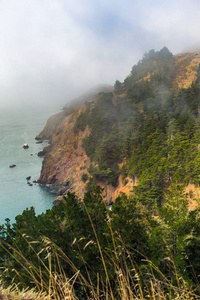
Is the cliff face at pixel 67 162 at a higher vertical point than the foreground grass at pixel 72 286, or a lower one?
lower

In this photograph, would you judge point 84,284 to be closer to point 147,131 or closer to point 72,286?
point 72,286

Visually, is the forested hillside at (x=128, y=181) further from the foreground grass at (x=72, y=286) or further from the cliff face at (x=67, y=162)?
the foreground grass at (x=72, y=286)

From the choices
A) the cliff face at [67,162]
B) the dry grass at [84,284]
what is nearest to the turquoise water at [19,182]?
the cliff face at [67,162]

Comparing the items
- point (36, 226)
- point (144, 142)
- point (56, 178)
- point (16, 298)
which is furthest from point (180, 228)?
point (56, 178)

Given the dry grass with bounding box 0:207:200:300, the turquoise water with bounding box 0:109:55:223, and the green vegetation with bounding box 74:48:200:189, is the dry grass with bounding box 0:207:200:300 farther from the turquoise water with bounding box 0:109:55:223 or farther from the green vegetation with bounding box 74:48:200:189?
the turquoise water with bounding box 0:109:55:223

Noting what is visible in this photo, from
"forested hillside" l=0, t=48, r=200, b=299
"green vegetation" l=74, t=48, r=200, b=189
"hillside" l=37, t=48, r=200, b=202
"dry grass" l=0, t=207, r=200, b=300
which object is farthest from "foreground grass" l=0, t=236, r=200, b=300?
"hillside" l=37, t=48, r=200, b=202

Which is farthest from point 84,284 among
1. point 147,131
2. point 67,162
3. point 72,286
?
point 67,162
